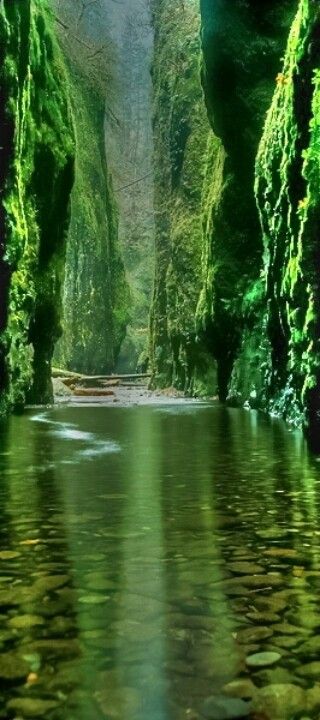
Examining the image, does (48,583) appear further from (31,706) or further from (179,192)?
(179,192)

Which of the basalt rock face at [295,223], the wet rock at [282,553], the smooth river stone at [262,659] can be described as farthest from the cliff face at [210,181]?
the smooth river stone at [262,659]

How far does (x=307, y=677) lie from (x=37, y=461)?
6.34m

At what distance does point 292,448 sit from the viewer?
31.5ft

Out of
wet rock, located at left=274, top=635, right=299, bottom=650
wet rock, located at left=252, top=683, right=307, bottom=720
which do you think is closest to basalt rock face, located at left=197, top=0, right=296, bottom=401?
wet rock, located at left=274, top=635, right=299, bottom=650

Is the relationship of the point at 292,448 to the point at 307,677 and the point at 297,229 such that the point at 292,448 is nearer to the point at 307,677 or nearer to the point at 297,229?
the point at 297,229

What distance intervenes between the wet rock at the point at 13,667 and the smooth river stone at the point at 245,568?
4.37 feet

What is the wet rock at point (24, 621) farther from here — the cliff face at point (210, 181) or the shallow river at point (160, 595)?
Result: the cliff face at point (210, 181)

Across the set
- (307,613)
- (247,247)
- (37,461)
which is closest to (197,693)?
(307,613)

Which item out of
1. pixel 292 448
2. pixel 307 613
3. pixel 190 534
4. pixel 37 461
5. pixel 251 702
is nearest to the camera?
pixel 251 702

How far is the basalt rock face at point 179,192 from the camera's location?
101 feet

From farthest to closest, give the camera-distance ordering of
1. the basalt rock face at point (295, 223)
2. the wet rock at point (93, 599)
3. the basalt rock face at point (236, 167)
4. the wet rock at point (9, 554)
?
the basalt rock face at point (236, 167)
the basalt rock face at point (295, 223)
the wet rock at point (9, 554)
the wet rock at point (93, 599)

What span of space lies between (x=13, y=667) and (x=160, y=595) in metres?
0.91

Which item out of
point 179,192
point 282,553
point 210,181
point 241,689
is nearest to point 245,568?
point 282,553

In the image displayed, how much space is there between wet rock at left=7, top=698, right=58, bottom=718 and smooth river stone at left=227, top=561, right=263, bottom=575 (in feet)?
5.06
